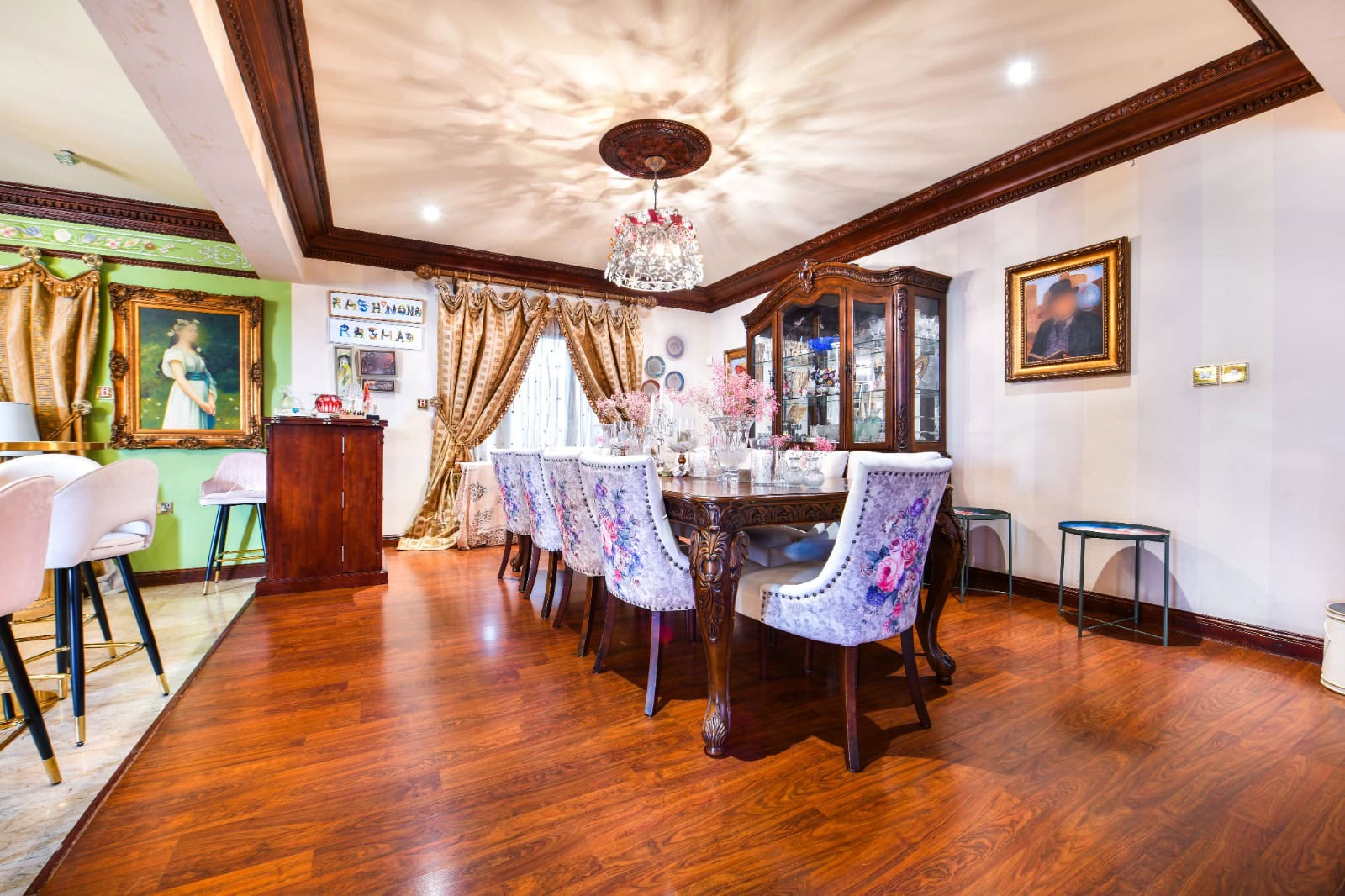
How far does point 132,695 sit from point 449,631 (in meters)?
1.20

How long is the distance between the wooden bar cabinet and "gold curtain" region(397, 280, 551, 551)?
4.12 ft

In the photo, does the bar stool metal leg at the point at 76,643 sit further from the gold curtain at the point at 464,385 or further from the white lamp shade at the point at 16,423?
the gold curtain at the point at 464,385

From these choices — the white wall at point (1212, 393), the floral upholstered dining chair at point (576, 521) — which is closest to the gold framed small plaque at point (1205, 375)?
the white wall at point (1212, 393)

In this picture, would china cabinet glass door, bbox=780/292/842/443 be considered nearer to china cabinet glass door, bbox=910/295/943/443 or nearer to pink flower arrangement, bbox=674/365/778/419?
china cabinet glass door, bbox=910/295/943/443

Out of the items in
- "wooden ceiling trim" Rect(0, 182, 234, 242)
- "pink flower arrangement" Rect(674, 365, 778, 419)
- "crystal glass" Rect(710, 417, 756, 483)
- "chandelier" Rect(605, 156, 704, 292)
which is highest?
"wooden ceiling trim" Rect(0, 182, 234, 242)

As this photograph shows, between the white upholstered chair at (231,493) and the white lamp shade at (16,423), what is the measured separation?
3.04 ft

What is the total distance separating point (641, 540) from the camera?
2.00m

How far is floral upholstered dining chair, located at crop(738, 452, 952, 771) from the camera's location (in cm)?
166

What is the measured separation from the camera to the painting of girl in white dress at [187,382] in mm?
4281

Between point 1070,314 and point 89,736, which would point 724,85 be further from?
point 89,736

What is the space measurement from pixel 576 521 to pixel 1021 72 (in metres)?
2.96

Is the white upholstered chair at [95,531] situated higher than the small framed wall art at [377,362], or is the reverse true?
the small framed wall art at [377,362]

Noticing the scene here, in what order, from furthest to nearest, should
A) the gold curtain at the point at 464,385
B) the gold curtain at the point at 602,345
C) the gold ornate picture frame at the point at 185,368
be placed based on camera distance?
the gold curtain at the point at 602,345
the gold curtain at the point at 464,385
the gold ornate picture frame at the point at 185,368

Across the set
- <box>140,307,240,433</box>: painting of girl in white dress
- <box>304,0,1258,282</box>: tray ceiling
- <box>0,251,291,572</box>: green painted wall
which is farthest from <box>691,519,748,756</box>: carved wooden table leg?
<box>140,307,240,433</box>: painting of girl in white dress
